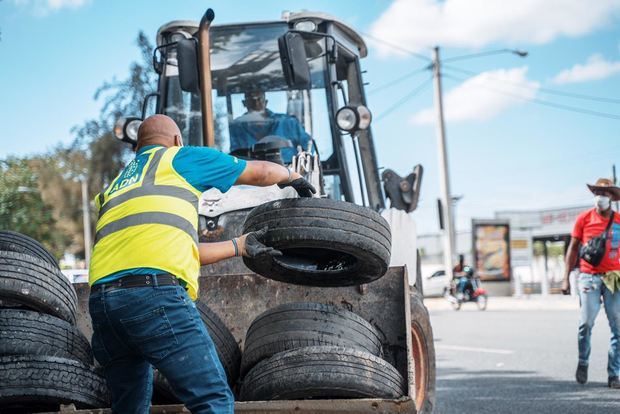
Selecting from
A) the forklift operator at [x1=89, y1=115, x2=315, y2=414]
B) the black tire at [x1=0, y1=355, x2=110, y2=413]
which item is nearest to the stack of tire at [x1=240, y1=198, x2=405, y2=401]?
the forklift operator at [x1=89, y1=115, x2=315, y2=414]

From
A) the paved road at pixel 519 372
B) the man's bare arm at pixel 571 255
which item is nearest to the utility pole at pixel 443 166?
the paved road at pixel 519 372

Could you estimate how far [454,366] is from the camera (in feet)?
34.9

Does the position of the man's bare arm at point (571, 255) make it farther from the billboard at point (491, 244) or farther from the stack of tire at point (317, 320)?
the billboard at point (491, 244)

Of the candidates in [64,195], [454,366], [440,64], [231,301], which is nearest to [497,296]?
[440,64]

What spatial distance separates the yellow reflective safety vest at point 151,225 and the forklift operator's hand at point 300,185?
2.00 feet

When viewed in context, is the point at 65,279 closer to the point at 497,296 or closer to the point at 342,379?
the point at 342,379

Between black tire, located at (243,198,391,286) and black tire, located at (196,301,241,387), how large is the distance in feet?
1.31

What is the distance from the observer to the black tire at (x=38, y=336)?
4.25 metres

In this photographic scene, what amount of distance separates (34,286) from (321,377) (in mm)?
1675

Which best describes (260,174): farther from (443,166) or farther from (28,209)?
(28,209)

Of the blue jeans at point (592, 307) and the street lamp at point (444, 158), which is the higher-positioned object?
the street lamp at point (444, 158)

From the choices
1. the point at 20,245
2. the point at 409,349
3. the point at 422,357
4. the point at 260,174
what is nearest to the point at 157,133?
the point at 260,174

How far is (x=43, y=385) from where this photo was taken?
158 inches

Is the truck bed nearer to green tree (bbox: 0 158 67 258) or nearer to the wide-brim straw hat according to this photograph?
the wide-brim straw hat
